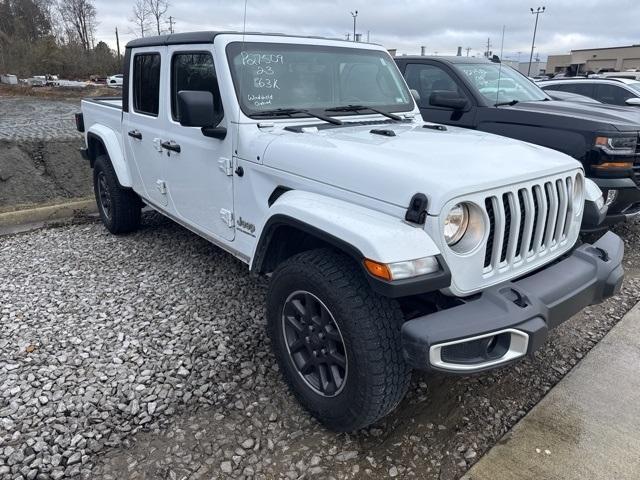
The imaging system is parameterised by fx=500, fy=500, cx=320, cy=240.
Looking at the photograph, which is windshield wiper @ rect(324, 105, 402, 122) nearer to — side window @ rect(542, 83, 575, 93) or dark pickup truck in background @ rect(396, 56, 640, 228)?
dark pickup truck in background @ rect(396, 56, 640, 228)

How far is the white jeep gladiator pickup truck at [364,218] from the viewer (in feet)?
6.98

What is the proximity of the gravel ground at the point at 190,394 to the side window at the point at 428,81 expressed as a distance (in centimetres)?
292

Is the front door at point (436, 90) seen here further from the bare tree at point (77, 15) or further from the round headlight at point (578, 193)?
the bare tree at point (77, 15)

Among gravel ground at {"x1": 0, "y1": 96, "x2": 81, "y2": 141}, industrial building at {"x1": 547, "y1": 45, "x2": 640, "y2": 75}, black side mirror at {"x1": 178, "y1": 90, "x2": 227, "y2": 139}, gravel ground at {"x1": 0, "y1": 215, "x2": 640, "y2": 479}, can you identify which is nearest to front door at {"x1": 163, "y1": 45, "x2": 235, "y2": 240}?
black side mirror at {"x1": 178, "y1": 90, "x2": 227, "y2": 139}

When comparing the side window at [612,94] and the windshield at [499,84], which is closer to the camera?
the windshield at [499,84]

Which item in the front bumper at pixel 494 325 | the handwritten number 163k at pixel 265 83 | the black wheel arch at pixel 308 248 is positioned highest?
the handwritten number 163k at pixel 265 83

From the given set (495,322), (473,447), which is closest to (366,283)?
(495,322)

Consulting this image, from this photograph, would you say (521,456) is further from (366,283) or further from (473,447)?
(366,283)

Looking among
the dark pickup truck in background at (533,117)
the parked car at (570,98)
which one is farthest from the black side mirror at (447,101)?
the parked car at (570,98)

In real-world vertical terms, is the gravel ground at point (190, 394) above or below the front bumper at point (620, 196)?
below

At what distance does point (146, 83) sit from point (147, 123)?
1.12 ft

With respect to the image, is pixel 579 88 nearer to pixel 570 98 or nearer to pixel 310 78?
pixel 570 98

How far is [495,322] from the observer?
6.84ft

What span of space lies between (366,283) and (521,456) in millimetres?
1175
